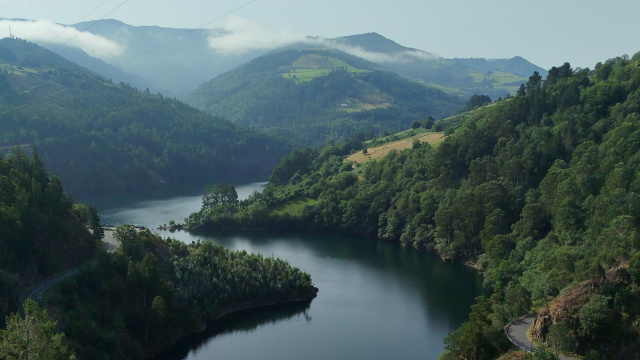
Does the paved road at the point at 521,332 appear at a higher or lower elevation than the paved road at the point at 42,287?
lower

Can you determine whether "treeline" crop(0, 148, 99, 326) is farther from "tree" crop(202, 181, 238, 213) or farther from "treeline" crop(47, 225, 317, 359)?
"tree" crop(202, 181, 238, 213)

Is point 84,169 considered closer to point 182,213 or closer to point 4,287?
point 182,213

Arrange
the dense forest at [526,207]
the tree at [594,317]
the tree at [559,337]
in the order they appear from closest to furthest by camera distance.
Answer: the tree at [559,337] < the tree at [594,317] < the dense forest at [526,207]

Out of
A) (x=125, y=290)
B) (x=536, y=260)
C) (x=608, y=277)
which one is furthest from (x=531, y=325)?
(x=125, y=290)

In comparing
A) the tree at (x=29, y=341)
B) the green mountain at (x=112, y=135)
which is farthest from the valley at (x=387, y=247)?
the green mountain at (x=112, y=135)

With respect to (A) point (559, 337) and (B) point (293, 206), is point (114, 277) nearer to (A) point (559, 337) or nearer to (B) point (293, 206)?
(A) point (559, 337)

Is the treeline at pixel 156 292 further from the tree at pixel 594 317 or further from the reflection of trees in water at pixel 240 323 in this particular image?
the tree at pixel 594 317
